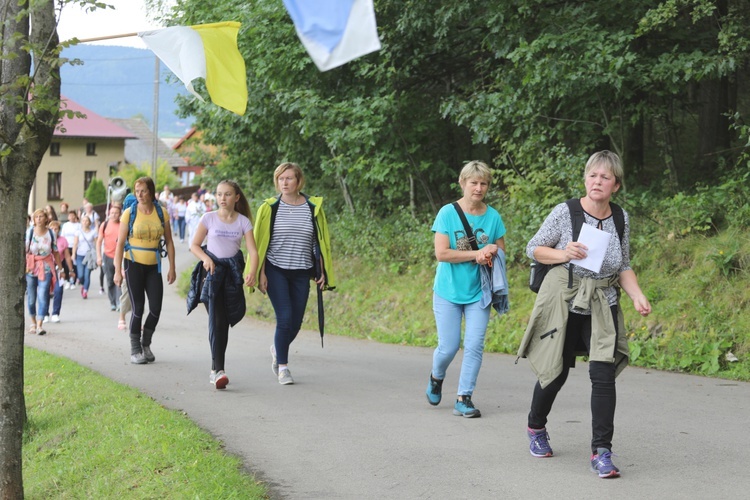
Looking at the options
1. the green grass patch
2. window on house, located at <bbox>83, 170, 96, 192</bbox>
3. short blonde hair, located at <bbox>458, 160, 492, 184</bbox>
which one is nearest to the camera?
the green grass patch

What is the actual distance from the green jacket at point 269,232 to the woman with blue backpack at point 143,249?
1.72 m

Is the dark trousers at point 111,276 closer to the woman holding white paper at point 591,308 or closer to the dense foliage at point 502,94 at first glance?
the dense foliage at point 502,94

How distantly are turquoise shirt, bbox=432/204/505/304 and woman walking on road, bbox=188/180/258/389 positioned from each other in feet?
7.04

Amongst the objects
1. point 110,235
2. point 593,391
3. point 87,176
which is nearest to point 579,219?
point 593,391

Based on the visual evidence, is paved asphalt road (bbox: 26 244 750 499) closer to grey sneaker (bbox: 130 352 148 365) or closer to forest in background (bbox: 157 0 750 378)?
grey sneaker (bbox: 130 352 148 365)

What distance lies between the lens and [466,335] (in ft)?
24.7

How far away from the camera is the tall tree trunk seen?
21.2 ft

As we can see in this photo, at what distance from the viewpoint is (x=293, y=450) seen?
6.70m

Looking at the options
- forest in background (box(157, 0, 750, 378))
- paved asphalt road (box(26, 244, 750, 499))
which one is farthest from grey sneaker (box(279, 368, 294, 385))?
forest in background (box(157, 0, 750, 378))

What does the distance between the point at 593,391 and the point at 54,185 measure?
75005 millimetres

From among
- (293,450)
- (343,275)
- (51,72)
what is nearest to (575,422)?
(293,450)

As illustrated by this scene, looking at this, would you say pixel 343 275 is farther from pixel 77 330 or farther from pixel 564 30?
pixel 564 30

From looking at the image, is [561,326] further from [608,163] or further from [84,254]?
[84,254]

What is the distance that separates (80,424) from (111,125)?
76.1 meters
